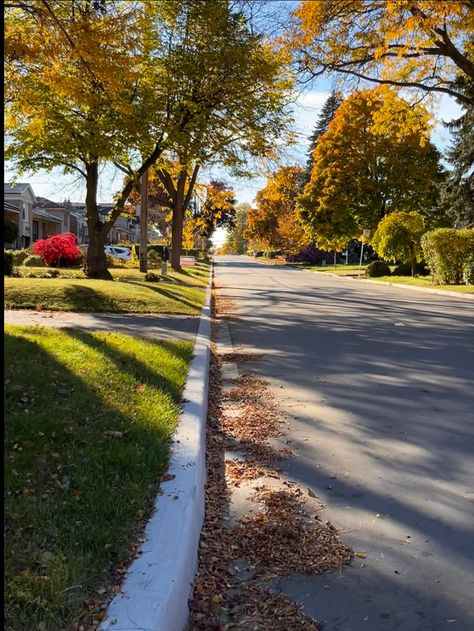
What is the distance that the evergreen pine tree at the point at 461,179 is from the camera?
4159 cm

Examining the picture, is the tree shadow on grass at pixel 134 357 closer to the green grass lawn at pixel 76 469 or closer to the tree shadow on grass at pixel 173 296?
the green grass lawn at pixel 76 469

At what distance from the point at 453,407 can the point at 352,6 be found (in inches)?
520

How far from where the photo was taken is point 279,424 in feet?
18.5

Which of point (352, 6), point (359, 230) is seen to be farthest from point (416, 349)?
point (359, 230)

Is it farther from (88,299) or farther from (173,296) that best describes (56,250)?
(88,299)

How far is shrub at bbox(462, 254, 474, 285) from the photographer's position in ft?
79.3

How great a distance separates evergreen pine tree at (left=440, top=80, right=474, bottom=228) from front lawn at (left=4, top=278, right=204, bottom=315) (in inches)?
1269

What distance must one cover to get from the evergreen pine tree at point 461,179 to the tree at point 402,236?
1096 cm

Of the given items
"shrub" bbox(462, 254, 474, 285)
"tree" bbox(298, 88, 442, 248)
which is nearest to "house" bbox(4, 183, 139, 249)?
"shrub" bbox(462, 254, 474, 285)

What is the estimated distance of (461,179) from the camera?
139 ft

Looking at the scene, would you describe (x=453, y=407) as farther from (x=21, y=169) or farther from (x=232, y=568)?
(x=21, y=169)

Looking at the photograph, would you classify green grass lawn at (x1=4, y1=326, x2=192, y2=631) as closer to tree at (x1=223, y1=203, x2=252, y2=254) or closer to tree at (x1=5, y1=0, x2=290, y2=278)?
tree at (x1=5, y1=0, x2=290, y2=278)

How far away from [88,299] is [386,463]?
9495 millimetres

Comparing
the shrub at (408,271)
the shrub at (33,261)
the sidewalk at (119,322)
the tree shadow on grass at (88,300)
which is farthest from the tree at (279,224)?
the sidewalk at (119,322)
